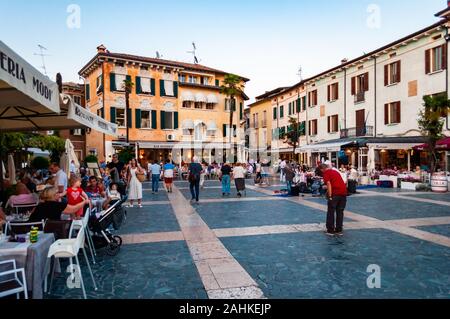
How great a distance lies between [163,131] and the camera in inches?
1224

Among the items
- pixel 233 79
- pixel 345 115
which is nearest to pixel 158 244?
pixel 345 115

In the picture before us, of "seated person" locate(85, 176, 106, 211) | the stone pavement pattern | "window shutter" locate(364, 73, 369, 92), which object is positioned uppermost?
"window shutter" locate(364, 73, 369, 92)

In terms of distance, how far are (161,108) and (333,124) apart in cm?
1625

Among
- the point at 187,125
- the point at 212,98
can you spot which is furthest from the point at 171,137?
the point at 212,98

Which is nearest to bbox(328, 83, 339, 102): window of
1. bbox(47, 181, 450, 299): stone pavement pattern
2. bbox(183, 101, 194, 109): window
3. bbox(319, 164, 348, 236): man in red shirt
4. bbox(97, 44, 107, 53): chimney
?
bbox(183, 101, 194, 109): window

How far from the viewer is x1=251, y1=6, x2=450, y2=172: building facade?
20.2 metres

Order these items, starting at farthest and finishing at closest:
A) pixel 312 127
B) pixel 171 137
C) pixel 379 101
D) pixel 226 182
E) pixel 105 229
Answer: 1. pixel 312 127
2. pixel 171 137
3. pixel 379 101
4. pixel 226 182
5. pixel 105 229

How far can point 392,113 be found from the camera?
23406 mm

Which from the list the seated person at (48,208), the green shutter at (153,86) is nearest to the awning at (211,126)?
the green shutter at (153,86)

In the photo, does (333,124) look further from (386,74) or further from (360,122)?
(386,74)

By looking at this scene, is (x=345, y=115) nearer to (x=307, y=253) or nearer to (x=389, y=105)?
(x=389, y=105)

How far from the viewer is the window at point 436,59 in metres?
19.1

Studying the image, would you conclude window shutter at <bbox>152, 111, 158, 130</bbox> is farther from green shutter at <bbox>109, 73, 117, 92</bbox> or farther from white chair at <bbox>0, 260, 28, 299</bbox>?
white chair at <bbox>0, 260, 28, 299</bbox>

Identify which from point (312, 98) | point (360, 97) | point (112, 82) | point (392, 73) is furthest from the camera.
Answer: point (312, 98)
